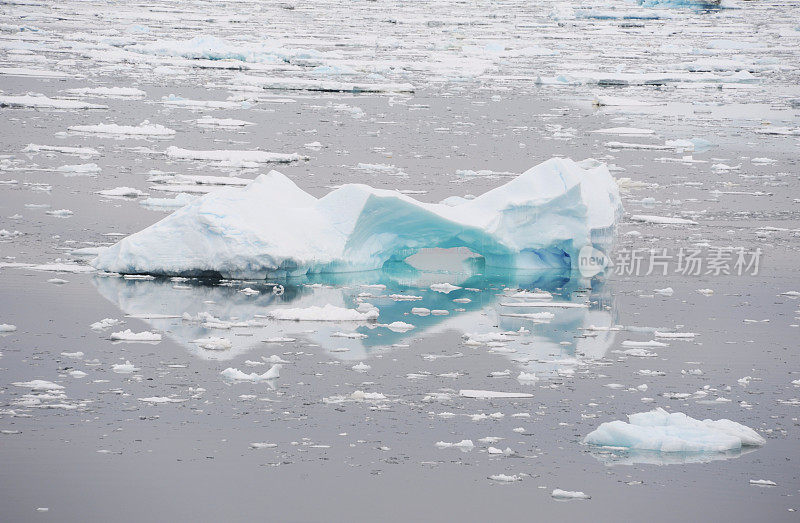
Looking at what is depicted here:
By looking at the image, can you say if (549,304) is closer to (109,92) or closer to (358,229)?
(358,229)

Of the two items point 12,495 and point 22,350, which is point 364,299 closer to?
point 22,350

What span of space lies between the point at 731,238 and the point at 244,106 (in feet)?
26.1

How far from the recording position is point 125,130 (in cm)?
1265

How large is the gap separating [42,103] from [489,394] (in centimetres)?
1072

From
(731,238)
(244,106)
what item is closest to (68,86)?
Result: (244,106)

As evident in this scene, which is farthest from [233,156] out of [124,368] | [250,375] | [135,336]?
[250,375]

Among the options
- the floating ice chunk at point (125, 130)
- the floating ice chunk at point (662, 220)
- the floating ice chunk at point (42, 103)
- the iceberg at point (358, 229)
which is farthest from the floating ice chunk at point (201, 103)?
the iceberg at point (358, 229)

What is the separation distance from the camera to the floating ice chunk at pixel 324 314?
6.27 metres

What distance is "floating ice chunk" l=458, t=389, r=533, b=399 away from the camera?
203 inches

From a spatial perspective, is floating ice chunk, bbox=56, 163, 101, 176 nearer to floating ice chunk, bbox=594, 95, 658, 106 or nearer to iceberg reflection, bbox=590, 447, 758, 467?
iceberg reflection, bbox=590, 447, 758, 467

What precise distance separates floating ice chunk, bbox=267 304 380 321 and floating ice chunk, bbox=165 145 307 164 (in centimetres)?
493

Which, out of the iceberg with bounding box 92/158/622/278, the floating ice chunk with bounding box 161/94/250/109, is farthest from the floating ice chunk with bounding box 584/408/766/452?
the floating ice chunk with bounding box 161/94/250/109

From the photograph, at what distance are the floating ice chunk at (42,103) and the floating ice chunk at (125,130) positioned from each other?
5.09ft

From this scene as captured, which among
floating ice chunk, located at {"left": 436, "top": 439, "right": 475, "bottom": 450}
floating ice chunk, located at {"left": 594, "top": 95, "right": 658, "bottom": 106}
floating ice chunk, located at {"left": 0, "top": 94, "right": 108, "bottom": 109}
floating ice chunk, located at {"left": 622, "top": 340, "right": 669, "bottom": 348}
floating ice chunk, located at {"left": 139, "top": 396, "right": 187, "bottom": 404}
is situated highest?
floating ice chunk, located at {"left": 594, "top": 95, "right": 658, "bottom": 106}
